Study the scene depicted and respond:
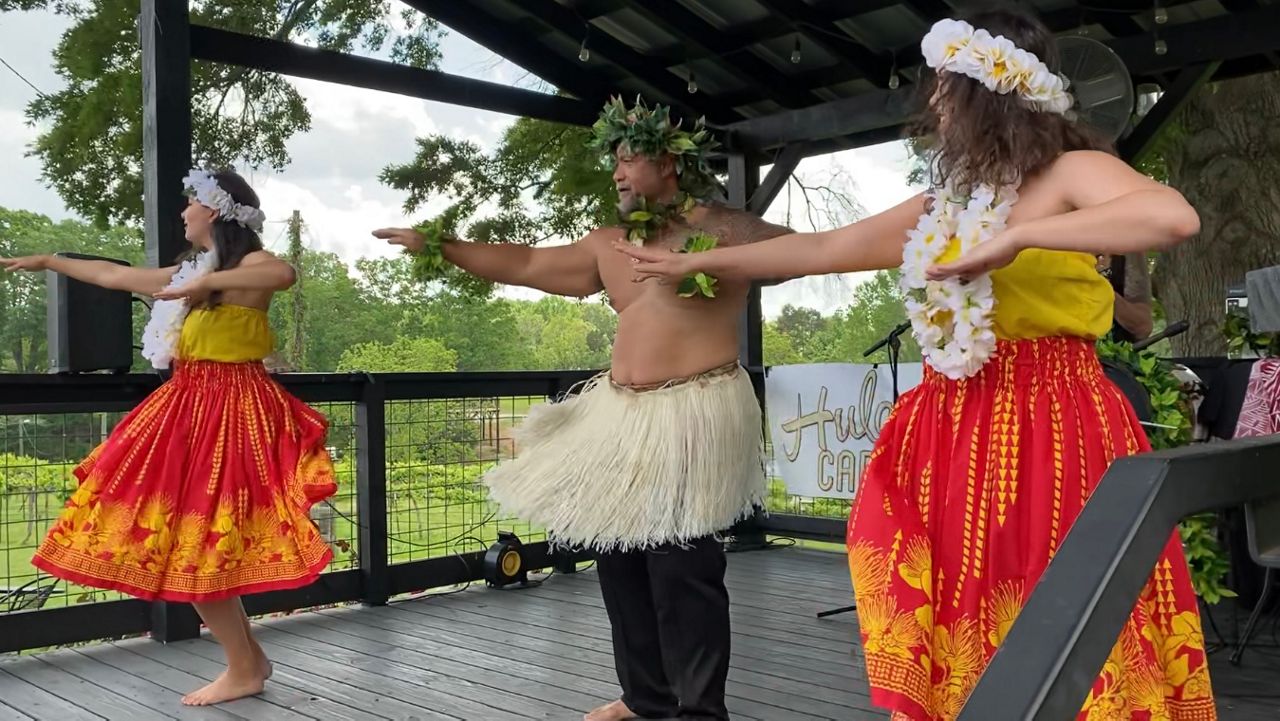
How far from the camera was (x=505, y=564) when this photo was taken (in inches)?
191

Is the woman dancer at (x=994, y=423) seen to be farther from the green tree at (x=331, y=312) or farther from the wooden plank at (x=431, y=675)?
the green tree at (x=331, y=312)

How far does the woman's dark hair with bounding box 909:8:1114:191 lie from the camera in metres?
1.51

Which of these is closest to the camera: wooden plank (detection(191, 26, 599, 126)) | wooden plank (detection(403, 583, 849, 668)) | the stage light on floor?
wooden plank (detection(403, 583, 849, 668))

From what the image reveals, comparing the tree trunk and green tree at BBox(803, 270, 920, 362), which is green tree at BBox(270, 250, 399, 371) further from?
the tree trunk

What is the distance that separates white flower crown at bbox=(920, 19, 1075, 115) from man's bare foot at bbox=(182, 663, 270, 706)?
259 centimetres

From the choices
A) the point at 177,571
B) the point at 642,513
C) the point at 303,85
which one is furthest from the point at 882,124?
the point at 303,85

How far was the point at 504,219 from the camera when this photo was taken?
8562 millimetres

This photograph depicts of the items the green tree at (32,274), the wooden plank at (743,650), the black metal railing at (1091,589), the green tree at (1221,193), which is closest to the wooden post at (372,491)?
the wooden plank at (743,650)

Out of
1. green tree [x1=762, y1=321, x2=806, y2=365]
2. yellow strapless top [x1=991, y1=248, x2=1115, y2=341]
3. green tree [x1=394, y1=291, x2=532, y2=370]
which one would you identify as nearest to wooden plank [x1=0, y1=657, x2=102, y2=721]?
yellow strapless top [x1=991, y1=248, x2=1115, y2=341]

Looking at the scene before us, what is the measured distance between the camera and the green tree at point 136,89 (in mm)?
7090

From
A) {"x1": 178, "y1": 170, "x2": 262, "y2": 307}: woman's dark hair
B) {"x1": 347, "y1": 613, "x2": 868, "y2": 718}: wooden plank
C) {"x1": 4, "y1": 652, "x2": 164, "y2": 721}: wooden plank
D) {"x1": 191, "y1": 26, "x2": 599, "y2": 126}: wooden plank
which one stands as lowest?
{"x1": 347, "y1": 613, "x2": 868, "y2": 718}: wooden plank

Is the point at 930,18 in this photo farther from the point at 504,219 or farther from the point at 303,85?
the point at 303,85

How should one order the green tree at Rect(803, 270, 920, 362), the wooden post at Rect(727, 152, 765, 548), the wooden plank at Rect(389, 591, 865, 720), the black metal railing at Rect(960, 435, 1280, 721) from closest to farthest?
the black metal railing at Rect(960, 435, 1280, 721)
the wooden plank at Rect(389, 591, 865, 720)
the wooden post at Rect(727, 152, 765, 548)
the green tree at Rect(803, 270, 920, 362)

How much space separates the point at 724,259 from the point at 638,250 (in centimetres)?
17
